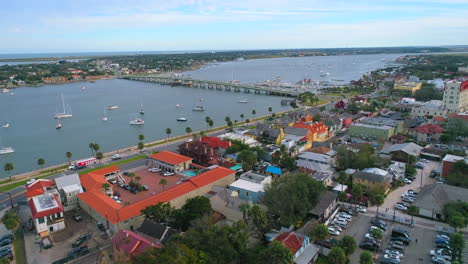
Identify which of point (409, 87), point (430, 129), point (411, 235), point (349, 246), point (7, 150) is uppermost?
point (409, 87)

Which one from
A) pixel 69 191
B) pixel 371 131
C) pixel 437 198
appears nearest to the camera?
pixel 437 198

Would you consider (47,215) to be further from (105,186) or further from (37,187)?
(37,187)

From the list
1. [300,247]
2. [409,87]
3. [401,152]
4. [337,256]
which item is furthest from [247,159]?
[409,87]

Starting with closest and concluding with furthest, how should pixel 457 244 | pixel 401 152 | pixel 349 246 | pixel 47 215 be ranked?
pixel 457 244 → pixel 349 246 → pixel 47 215 → pixel 401 152

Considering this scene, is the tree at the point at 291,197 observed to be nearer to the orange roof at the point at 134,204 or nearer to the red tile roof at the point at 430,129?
the orange roof at the point at 134,204

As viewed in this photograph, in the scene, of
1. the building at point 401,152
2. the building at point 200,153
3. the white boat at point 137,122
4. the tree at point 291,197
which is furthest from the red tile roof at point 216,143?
the white boat at point 137,122

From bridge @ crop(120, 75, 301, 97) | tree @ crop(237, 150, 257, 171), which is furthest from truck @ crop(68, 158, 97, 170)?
bridge @ crop(120, 75, 301, 97)

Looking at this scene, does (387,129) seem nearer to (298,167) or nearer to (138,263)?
(298,167)

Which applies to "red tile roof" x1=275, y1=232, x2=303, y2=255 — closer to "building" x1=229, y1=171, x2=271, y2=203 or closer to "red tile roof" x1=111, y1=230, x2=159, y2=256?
"building" x1=229, y1=171, x2=271, y2=203
